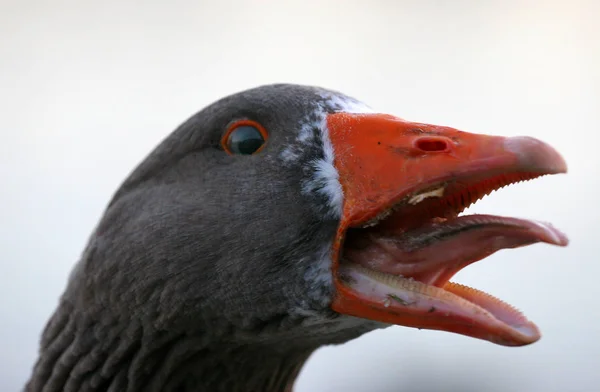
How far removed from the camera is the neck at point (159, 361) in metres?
0.75

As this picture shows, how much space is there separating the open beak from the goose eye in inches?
5.1

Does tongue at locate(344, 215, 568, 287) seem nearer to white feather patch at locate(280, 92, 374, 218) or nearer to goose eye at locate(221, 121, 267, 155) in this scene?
white feather patch at locate(280, 92, 374, 218)

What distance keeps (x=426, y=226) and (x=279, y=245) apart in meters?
0.18

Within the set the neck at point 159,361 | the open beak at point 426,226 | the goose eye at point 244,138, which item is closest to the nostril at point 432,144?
the open beak at point 426,226

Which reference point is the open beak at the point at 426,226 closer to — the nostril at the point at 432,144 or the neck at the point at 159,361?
the nostril at the point at 432,144

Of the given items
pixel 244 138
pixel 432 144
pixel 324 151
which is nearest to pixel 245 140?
pixel 244 138

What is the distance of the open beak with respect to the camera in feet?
1.83

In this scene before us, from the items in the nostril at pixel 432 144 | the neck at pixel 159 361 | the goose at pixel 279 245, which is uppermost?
the nostril at pixel 432 144

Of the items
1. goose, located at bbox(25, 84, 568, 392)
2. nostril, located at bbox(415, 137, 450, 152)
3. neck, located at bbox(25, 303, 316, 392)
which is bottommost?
neck, located at bbox(25, 303, 316, 392)

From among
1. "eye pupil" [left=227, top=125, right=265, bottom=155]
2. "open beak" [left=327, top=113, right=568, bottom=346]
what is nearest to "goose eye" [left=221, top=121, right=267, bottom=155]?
Answer: "eye pupil" [left=227, top=125, right=265, bottom=155]

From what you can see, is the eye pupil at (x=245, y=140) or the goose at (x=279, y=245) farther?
the eye pupil at (x=245, y=140)

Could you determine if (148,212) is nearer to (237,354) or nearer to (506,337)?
(237,354)

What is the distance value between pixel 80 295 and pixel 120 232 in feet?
0.42


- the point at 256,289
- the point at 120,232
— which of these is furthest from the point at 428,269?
the point at 120,232
